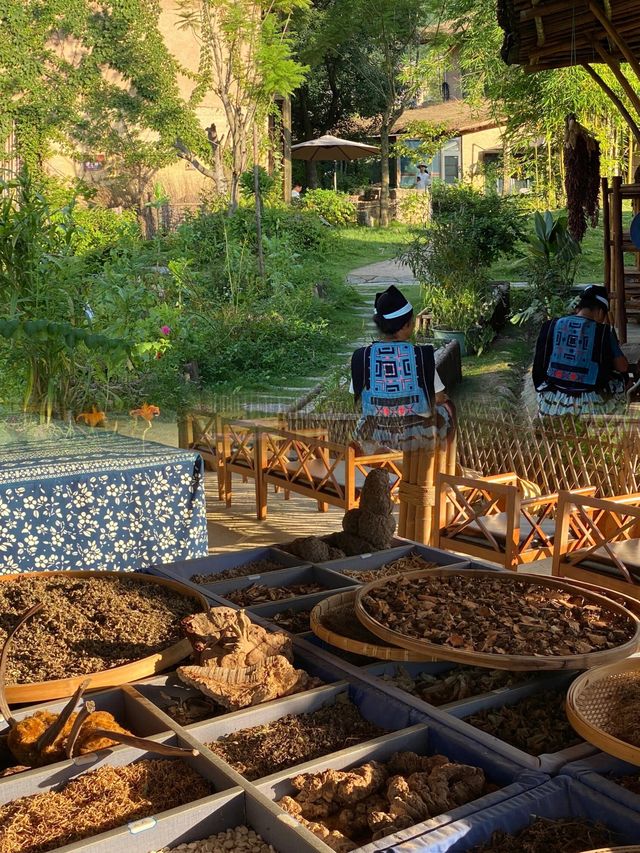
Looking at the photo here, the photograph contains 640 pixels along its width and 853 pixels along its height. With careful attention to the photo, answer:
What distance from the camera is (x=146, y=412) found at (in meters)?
2.40

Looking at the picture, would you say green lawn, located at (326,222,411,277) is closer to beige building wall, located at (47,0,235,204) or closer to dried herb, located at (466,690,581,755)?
beige building wall, located at (47,0,235,204)

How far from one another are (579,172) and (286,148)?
649mm

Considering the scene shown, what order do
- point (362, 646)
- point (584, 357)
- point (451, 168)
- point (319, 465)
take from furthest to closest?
1. point (319, 465)
2. point (584, 357)
3. point (451, 168)
4. point (362, 646)

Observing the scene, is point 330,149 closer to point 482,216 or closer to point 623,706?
point 482,216

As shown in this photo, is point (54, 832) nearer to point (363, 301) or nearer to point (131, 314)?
point (363, 301)

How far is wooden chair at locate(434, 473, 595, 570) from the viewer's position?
7.77 ft

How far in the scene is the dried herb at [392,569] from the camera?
68.2 inches

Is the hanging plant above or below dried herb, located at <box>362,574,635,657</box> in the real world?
above

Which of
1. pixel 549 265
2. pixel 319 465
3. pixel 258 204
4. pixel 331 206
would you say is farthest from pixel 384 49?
pixel 319 465

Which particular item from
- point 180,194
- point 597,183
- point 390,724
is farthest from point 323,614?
point 597,183

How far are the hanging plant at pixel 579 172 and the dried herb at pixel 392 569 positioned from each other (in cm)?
84

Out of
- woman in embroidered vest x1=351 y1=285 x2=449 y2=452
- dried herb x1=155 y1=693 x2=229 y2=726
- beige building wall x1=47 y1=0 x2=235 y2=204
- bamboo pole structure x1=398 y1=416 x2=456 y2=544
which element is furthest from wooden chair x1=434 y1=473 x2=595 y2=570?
dried herb x1=155 y1=693 x2=229 y2=726

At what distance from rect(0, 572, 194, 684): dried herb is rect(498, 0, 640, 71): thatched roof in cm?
131

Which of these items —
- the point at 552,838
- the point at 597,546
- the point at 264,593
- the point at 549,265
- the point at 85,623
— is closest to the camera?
the point at 552,838
